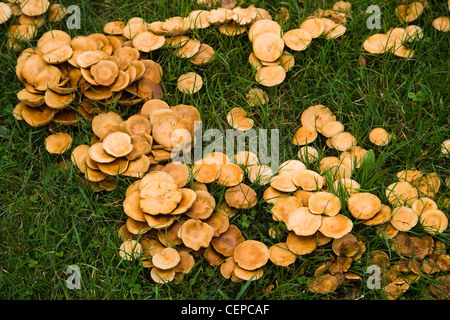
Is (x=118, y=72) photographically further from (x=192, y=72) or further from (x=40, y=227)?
(x=40, y=227)

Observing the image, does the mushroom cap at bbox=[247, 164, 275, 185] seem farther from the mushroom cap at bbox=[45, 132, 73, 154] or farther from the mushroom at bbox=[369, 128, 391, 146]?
the mushroom cap at bbox=[45, 132, 73, 154]

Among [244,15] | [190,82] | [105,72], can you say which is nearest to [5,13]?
[105,72]

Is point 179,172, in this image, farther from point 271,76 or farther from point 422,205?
point 422,205

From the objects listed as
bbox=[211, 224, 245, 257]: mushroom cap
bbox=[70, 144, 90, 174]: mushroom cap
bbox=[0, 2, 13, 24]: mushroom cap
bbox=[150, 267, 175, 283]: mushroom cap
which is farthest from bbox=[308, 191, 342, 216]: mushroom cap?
bbox=[0, 2, 13, 24]: mushroom cap

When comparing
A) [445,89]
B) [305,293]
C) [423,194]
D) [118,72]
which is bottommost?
[305,293]

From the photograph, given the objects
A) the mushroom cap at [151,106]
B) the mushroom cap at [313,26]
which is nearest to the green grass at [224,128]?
the mushroom cap at [313,26]
